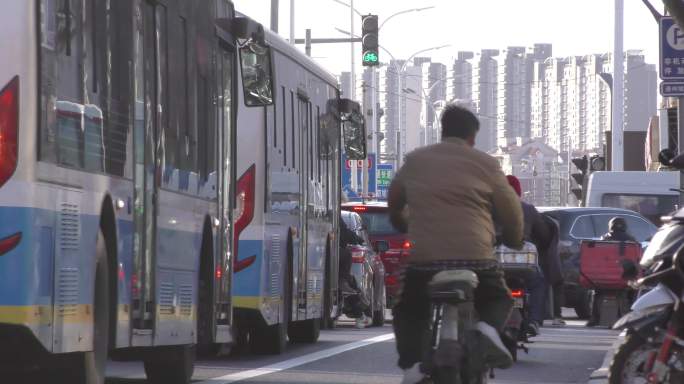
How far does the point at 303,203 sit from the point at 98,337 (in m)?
10.0

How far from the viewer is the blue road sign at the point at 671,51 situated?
19188 mm

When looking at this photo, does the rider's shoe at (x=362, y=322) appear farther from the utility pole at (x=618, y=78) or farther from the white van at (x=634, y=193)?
the utility pole at (x=618, y=78)

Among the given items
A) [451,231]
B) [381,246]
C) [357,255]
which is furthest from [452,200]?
[357,255]

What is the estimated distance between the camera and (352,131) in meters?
23.8

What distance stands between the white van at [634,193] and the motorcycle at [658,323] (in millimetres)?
26495

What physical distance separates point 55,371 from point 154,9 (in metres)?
2.31

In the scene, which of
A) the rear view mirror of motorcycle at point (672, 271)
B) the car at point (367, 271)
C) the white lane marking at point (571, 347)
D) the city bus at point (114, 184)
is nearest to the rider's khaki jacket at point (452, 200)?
the rear view mirror of motorcycle at point (672, 271)

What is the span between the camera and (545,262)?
18516 millimetres

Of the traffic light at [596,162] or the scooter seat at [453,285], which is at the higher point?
the traffic light at [596,162]

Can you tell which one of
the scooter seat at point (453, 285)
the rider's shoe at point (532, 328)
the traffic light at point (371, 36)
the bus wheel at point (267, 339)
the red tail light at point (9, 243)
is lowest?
the bus wheel at point (267, 339)

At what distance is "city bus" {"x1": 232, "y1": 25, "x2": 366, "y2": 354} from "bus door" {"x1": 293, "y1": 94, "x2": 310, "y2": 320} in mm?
10

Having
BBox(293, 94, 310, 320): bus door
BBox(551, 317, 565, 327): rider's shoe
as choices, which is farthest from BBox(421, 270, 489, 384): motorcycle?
BBox(551, 317, 565, 327): rider's shoe

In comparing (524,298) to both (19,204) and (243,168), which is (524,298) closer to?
(243,168)

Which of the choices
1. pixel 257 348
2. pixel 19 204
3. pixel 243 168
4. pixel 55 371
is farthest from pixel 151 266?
pixel 257 348
